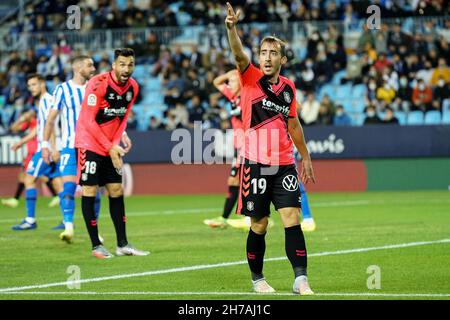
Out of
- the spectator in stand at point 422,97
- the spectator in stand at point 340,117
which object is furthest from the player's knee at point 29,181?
the spectator in stand at point 422,97

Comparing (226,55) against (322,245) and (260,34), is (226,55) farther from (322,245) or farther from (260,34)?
(322,245)

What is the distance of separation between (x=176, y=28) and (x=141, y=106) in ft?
9.91

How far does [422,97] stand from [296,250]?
17974 millimetres

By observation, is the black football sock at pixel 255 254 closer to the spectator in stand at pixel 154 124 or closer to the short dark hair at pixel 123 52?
the short dark hair at pixel 123 52

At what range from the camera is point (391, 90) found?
86.4 ft

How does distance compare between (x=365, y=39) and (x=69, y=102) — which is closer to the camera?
(x=69, y=102)

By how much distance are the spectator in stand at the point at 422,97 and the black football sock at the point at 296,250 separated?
701 inches

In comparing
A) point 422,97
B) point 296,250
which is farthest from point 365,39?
point 296,250

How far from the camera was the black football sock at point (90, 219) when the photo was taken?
1193 cm

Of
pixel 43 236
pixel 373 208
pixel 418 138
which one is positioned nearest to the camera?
pixel 43 236

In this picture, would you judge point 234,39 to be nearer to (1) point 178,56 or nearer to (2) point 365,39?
(2) point 365,39

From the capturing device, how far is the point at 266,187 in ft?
29.3

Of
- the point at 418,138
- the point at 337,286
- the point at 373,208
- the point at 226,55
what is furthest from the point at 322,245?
the point at 226,55
